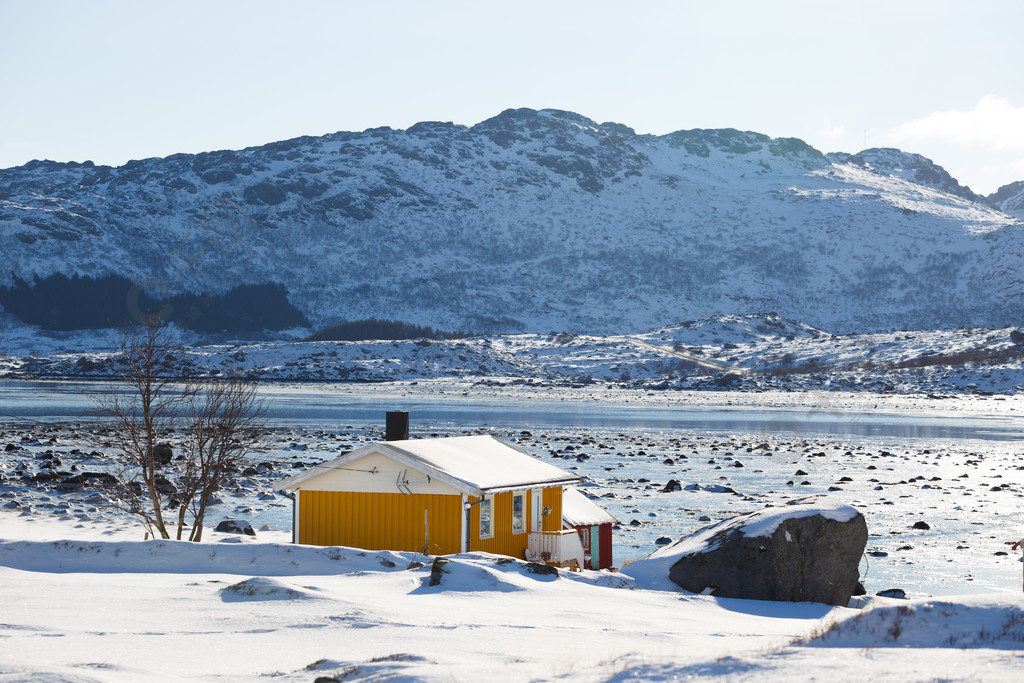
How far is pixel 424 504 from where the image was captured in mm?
20219

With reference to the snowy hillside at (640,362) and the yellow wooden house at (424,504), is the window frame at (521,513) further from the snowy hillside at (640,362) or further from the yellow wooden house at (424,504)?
the snowy hillside at (640,362)

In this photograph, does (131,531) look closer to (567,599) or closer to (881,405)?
A: (567,599)

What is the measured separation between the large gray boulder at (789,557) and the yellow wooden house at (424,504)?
15.5 feet

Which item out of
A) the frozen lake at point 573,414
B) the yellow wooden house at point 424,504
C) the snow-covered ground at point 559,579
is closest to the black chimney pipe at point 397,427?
the yellow wooden house at point 424,504

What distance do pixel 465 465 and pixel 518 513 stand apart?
66.3 inches

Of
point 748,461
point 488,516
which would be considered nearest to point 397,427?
point 488,516

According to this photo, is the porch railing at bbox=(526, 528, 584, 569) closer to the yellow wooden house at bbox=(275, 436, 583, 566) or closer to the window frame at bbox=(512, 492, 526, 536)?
the yellow wooden house at bbox=(275, 436, 583, 566)

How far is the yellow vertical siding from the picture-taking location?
19.9m

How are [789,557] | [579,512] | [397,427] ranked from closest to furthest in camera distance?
[789,557], [397,427], [579,512]

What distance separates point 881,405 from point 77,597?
95.7 m

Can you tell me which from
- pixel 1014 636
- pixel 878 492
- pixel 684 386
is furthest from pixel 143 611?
pixel 684 386

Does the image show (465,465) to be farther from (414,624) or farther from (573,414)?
(573,414)

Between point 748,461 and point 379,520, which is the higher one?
point 379,520

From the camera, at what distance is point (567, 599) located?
15102 mm
